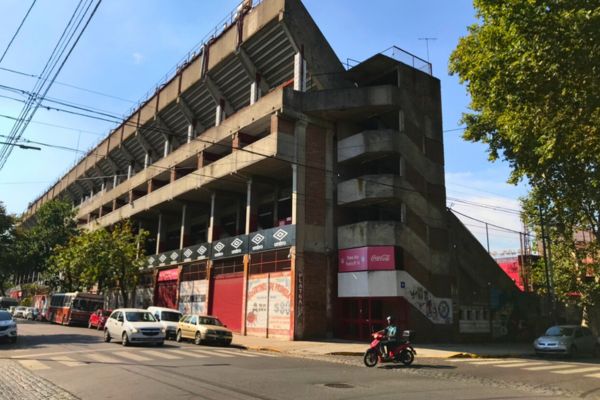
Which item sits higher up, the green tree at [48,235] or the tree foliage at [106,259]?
the green tree at [48,235]

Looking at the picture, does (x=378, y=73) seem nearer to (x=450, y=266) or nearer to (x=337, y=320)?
(x=450, y=266)

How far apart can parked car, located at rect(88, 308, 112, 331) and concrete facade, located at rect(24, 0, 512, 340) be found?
5.50 m

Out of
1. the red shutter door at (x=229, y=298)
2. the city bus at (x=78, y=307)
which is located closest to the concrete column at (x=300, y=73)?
the red shutter door at (x=229, y=298)

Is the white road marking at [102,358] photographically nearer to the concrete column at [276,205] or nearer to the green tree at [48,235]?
the concrete column at [276,205]

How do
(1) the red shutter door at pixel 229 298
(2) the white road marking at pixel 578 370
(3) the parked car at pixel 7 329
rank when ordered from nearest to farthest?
(2) the white road marking at pixel 578 370 < (3) the parked car at pixel 7 329 < (1) the red shutter door at pixel 229 298

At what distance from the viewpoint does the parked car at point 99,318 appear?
33425mm

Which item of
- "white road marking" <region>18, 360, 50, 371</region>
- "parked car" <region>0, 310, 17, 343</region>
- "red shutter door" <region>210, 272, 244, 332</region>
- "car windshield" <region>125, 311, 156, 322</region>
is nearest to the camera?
"white road marking" <region>18, 360, 50, 371</region>

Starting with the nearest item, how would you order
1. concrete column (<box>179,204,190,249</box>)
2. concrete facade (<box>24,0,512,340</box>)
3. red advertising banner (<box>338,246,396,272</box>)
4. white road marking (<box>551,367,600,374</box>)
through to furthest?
white road marking (<box>551,367,600,374</box>) → red advertising banner (<box>338,246,396,272</box>) → concrete facade (<box>24,0,512,340</box>) → concrete column (<box>179,204,190,249</box>)

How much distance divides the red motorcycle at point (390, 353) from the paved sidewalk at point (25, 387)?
9.17 metres

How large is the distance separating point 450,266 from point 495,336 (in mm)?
6158

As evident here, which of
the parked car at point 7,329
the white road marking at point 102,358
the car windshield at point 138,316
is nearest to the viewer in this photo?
the white road marking at point 102,358

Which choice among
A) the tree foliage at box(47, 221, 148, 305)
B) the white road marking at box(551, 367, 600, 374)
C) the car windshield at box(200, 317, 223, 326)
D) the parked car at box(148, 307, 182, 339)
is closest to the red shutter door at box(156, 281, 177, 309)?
the tree foliage at box(47, 221, 148, 305)

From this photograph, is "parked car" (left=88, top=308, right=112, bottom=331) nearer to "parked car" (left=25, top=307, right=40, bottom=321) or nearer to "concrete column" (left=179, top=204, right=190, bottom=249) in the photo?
"concrete column" (left=179, top=204, right=190, bottom=249)

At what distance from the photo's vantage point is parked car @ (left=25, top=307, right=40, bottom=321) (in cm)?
4883
